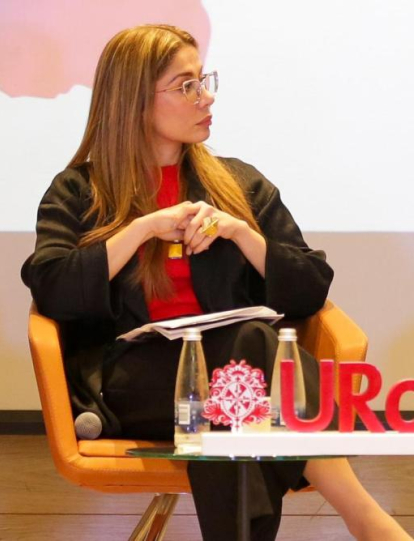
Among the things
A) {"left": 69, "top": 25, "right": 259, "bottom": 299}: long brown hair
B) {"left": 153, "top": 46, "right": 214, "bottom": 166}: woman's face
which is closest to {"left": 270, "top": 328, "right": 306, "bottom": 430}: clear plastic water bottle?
{"left": 69, "top": 25, "right": 259, "bottom": 299}: long brown hair

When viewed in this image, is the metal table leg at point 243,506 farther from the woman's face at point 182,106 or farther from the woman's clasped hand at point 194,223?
the woman's face at point 182,106

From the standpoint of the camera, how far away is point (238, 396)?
5.42ft

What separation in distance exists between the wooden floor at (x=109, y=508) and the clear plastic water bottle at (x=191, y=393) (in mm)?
869

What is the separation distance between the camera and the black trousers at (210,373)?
183cm

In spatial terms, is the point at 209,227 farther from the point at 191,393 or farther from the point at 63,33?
the point at 63,33

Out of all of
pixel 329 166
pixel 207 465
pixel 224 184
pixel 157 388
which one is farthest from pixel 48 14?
pixel 207 465

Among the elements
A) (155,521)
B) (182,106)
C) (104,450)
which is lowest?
(155,521)

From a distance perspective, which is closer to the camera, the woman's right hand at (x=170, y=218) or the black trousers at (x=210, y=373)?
the black trousers at (x=210, y=373)

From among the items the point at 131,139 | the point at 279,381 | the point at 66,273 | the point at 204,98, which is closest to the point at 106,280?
the point at 66,273

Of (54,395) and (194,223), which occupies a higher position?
(194,223)

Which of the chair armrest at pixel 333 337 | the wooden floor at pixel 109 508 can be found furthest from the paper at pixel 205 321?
the wooden floor at pixel 109 508

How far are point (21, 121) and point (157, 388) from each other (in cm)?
147

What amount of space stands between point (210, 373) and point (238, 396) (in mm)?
433

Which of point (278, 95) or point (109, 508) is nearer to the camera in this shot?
point (109, 508)
